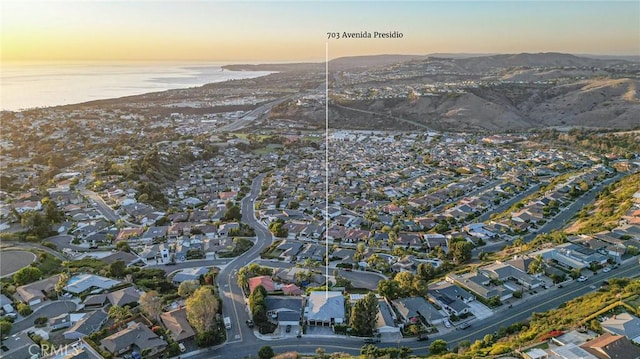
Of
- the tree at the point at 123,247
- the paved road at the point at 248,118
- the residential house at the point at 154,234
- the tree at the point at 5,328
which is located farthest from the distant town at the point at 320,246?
the paved road at the point at 248,118

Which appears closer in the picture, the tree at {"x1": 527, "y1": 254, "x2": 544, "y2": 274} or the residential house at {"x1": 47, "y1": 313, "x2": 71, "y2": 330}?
the residential house at {"x1": 47, "y1": 313, "x2": 71, "y2": 330}

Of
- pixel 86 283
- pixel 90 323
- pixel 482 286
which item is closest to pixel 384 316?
pixel 482 286

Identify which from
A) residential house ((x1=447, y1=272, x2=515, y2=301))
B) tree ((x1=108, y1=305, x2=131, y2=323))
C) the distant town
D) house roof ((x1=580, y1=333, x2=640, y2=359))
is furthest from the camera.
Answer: residential house ((x1=447, y1=272, x2=515, y2=301))

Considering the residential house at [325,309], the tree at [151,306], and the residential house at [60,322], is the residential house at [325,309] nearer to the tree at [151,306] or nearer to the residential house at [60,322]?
the tree at [151,306]

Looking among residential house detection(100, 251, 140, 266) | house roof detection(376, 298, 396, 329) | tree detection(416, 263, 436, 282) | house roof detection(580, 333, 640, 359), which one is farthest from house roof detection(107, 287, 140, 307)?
house roof detection(580, 333, 640, 359)

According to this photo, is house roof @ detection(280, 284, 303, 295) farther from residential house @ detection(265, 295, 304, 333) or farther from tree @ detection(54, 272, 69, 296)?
tree @ detection(54, 272, 69, 296)

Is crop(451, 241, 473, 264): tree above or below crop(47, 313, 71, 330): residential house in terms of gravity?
above
